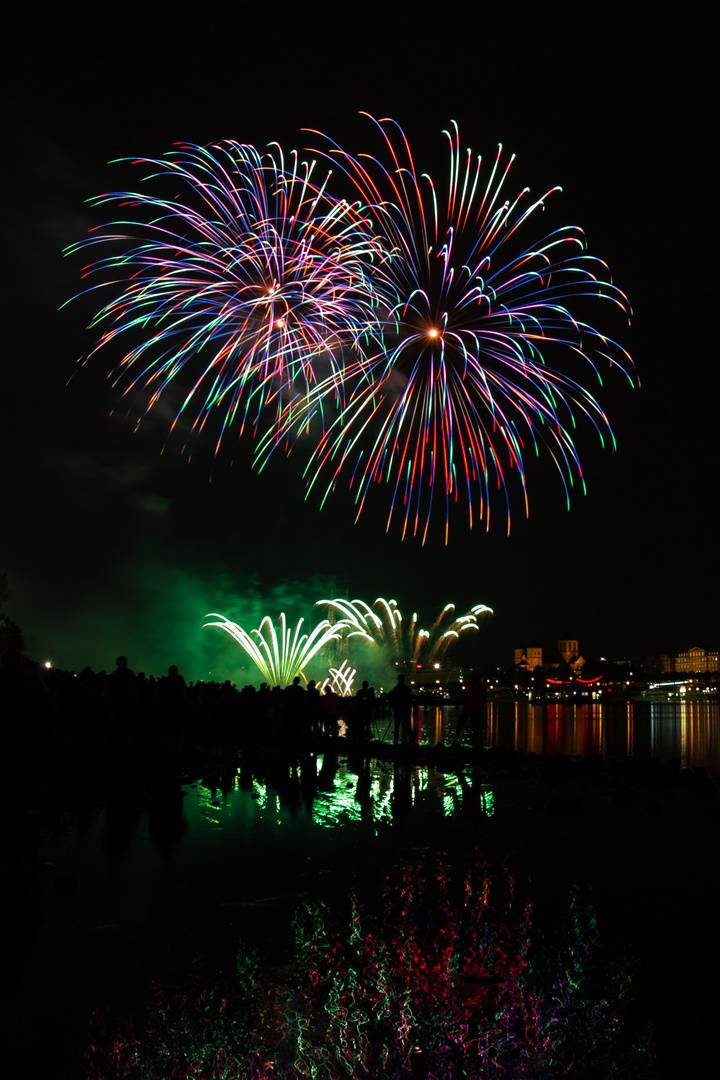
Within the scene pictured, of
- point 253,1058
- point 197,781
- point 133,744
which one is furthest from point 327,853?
point 133,744

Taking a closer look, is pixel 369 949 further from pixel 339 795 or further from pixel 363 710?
pixel 363 710

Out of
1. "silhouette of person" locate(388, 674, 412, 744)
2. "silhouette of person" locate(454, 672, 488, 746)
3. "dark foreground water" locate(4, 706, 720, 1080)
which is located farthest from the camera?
"silhouette of person" locate(388, 674, 412, 744)

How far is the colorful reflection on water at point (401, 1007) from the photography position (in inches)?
142

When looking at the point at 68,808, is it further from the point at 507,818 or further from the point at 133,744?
the point at 133,744

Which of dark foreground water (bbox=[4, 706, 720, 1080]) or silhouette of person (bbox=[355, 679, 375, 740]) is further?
silhouette of person (bbox=[355, 679, 375, 740])

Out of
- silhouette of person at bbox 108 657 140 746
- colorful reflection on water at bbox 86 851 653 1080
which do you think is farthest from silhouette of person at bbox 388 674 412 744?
colorful reflection on water at bbox 86 851 653 1080

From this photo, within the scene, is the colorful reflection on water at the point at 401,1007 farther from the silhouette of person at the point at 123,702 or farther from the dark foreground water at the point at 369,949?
the silhouette of person at the point at 123,702

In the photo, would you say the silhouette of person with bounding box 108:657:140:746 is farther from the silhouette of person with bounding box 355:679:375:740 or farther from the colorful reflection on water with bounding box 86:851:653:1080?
the colorful reflection on water with bounding box 86:851:653:1080

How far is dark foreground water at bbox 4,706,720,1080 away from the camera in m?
3.71

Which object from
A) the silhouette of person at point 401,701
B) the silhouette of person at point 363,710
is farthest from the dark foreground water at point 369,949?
the silhouette of person at point 363,710

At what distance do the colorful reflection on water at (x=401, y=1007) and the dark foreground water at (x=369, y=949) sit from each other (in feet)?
0.04

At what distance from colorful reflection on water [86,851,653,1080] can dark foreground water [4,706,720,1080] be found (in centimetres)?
1

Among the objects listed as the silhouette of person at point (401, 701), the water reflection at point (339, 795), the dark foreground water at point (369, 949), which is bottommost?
the water reflection at point (339, 795)

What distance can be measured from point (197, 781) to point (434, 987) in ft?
33.6
